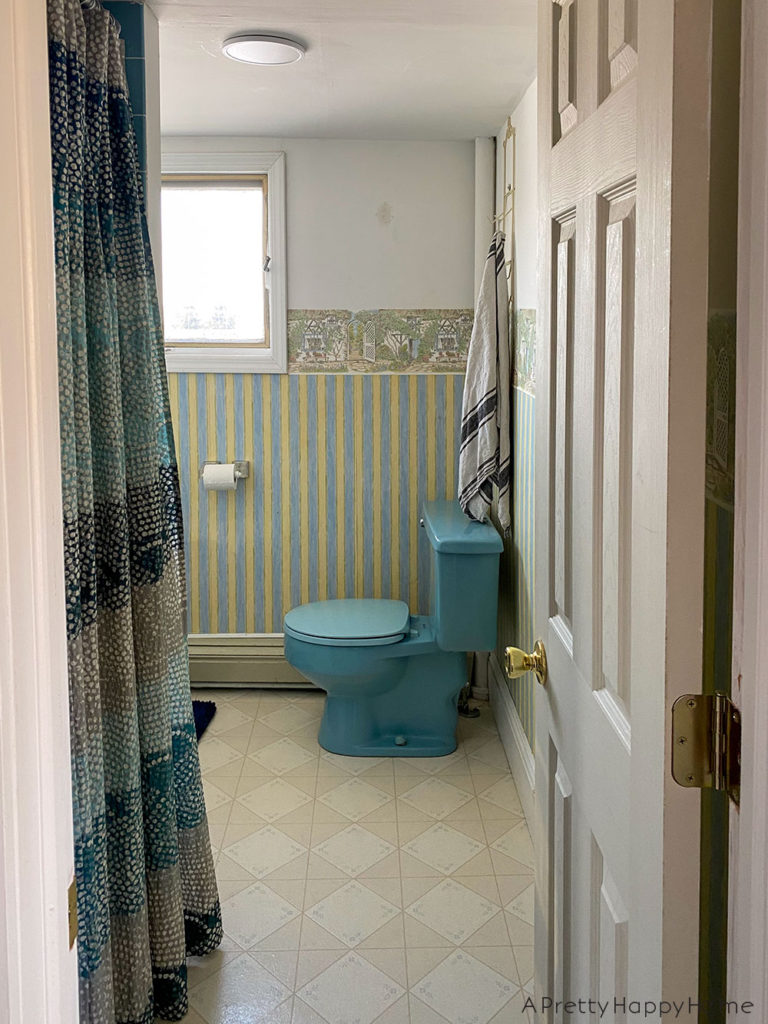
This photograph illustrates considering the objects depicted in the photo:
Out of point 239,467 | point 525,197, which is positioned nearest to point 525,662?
point 525,197

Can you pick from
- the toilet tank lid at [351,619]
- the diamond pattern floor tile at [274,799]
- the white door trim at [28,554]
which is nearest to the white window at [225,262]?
the toilet tank lid at [351,619]

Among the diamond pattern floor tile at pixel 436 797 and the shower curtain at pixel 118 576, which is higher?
the shower curtain at pixel 118 576

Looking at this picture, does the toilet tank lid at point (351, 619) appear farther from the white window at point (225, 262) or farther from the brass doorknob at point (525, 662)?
the brass doorknob at point (525, 662)

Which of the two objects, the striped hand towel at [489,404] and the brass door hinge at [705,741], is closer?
the brass door hinge at [705,741]

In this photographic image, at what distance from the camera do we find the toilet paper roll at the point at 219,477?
4.05 m

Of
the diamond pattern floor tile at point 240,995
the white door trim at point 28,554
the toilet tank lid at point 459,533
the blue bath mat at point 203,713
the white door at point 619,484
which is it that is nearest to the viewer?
the white door trim at point 28,554

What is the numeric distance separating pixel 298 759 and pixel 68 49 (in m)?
2.44

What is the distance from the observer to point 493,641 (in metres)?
A: 3.43

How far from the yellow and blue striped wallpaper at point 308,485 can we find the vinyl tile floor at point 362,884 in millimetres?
605

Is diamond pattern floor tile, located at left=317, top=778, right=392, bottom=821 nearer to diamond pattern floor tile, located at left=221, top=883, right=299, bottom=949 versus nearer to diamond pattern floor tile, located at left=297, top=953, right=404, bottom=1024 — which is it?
diamond pattern floor tile, located at left=221, top=883, right=299, bottom=949

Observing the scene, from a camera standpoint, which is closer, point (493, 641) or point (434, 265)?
point (493, 641)

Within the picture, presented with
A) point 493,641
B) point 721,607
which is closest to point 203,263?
point 493,641

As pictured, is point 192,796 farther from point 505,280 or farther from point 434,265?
point 434,265

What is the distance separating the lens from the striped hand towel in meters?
3.54
